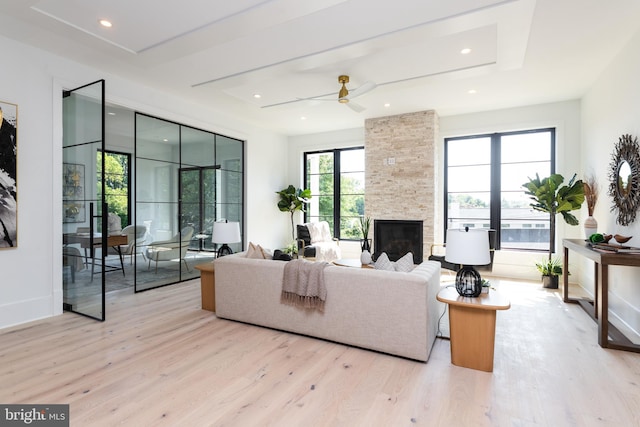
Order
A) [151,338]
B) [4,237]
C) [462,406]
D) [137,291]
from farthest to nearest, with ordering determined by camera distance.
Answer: [137,291], [4,237], [151,338], [462,406]

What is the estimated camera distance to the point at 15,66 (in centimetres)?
358

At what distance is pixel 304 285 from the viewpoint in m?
3.20

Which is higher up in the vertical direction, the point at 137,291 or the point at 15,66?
the point at 15,66

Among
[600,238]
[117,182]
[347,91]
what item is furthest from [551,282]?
[117,182]

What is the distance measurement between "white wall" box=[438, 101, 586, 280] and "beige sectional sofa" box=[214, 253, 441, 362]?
11.6ft

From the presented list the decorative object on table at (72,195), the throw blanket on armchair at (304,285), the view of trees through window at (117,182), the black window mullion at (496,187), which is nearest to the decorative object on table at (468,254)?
the throw blanket on armchair at (304,285)

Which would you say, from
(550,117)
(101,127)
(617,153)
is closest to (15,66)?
(101,127)

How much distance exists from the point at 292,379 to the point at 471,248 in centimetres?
174

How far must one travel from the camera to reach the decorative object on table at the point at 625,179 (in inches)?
134

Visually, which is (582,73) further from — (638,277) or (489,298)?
(489,298)

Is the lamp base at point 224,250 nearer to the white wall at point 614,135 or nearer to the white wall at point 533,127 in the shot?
the white wall at point 614,135

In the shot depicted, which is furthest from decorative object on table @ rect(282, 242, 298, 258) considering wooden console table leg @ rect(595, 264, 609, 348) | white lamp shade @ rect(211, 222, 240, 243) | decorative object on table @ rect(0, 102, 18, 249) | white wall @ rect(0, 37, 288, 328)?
wooden console table leg @ rect(595, 264, 609, 348)

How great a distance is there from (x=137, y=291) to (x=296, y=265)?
3.12 metres

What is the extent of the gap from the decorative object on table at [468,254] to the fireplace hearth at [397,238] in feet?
11.6
